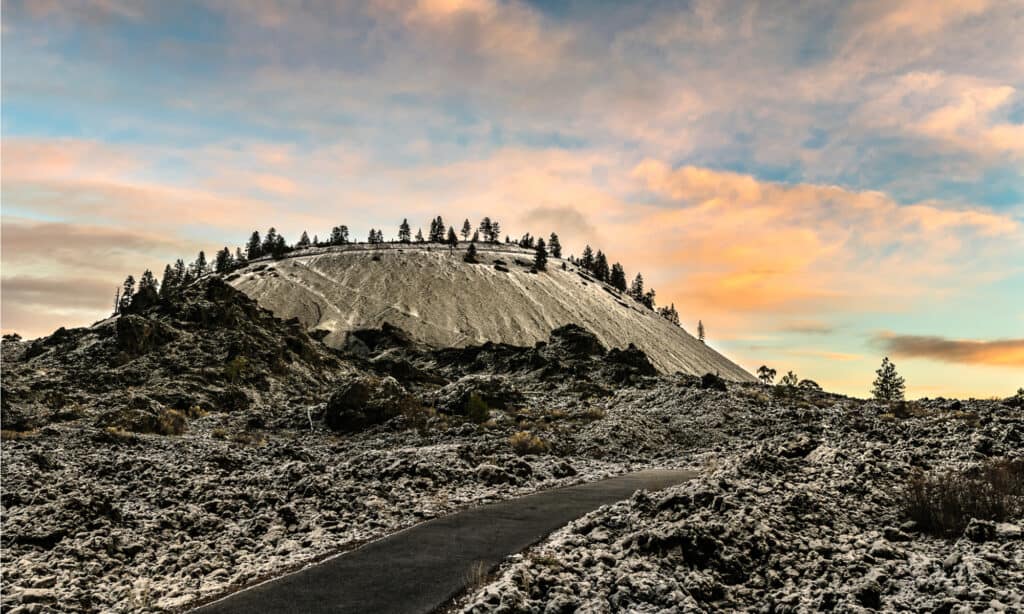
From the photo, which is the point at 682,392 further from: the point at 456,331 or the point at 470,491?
the point at 456,331

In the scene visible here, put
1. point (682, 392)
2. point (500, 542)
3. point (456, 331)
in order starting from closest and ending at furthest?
point (500, 542) → point (682, 392) → point (456, 331)

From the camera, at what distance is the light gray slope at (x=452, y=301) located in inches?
4432

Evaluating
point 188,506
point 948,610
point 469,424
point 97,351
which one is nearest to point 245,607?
point 188,506

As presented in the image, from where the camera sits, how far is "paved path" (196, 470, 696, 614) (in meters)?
8.33

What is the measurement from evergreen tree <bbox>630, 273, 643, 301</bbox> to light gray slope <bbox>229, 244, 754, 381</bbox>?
75.7ft

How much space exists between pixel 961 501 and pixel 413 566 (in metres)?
9.33

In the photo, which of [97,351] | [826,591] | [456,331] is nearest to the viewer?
[826,591]

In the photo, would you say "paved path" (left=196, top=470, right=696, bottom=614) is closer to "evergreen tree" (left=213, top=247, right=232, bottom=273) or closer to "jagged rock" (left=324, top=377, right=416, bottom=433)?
"jagged rock" (left=324, top=377, right=416, bottom=433)

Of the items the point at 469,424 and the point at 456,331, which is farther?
the point at 456,331

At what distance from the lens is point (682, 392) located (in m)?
40.8

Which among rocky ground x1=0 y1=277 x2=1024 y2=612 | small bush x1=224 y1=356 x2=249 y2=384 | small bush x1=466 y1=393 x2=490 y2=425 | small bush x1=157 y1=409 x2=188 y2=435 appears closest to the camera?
rocky ground x1=0 y1=277 x2=1024 y2=612

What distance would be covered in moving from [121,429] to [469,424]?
16.6 meters

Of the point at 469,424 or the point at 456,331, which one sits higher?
the point at 456,331

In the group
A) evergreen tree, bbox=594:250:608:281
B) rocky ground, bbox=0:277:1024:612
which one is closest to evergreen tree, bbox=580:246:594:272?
evergreen tree, bbox=594:250:608:281
